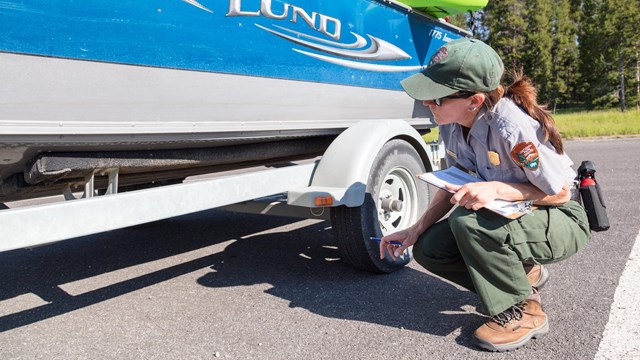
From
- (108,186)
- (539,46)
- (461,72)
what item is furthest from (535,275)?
(539,46)

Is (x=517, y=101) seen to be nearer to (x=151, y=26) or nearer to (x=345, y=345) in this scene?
(x=345, y=345)

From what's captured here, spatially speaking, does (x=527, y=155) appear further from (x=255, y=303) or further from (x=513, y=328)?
(x=255, y=303)

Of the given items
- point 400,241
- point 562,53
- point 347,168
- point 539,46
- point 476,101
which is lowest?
point 400,241

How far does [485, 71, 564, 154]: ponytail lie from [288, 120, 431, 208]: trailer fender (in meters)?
1.14

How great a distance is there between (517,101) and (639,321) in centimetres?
125

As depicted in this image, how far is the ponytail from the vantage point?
7.94 feet

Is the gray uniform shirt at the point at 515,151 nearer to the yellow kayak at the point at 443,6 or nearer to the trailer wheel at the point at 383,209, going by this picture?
the trailer wheel at the point at 383,209

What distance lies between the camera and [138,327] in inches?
117

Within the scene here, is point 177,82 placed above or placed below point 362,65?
below

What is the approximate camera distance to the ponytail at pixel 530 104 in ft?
7.94

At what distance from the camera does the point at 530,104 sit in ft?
7.99

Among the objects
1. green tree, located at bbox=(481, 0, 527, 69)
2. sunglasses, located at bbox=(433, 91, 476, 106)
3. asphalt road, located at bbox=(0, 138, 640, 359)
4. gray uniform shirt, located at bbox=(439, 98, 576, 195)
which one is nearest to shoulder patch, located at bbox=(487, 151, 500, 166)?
gray uniform shirt, located at bbox=(439, 98, 576, 195)

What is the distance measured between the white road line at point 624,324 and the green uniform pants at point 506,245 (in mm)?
418

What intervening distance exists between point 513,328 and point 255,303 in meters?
1.44
